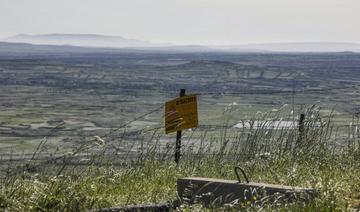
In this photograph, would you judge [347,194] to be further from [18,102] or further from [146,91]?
[146,91]

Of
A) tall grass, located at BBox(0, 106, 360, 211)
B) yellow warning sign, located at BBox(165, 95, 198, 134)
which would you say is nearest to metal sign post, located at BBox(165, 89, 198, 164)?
yellow warning sign, located at BBox(165, 95, 198, 134)

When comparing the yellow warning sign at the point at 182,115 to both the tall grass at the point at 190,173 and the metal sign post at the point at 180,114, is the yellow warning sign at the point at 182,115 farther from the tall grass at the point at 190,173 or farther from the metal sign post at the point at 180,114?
the tall grass at the point at 190,173

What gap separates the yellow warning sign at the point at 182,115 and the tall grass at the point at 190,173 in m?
0.36

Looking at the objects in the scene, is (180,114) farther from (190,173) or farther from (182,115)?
(190,173)

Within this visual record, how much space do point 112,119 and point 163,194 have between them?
61047 mm

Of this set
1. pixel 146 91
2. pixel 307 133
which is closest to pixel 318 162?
pixel 307 133

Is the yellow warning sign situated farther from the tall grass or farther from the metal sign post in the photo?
the tall grass

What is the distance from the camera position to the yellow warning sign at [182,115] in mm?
9461

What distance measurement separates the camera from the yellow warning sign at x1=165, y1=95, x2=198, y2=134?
946 cm

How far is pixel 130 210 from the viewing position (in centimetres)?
623

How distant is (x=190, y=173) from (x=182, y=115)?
5.69 ft

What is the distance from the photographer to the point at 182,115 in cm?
949

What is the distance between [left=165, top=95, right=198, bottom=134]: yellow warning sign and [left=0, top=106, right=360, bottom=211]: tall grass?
0.36 meters

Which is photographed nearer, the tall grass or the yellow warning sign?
the tall grass
